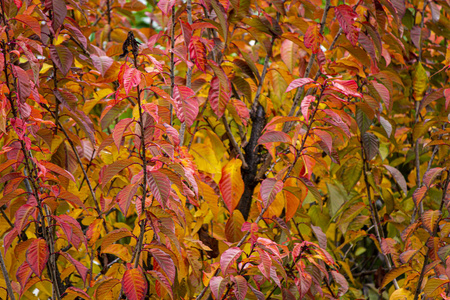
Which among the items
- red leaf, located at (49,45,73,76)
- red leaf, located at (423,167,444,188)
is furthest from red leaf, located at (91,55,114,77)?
red leaf, located at (423,167,444,188)

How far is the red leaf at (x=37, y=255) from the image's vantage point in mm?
1297

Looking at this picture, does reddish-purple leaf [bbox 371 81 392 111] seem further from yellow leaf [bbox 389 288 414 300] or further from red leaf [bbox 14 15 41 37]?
red leaf [bbox 14 15 41 37]

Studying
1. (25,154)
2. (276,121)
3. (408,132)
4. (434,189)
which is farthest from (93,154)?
(408,132)

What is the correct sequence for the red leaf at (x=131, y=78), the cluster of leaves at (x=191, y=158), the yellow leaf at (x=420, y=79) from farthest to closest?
the yellow leaf at (x=420, y=79) < the cluster of leaves at (x=191, y=158) < the red leaf at (x=131, y=78)

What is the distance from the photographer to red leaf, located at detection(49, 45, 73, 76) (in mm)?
1577

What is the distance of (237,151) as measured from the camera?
1979 millimetres

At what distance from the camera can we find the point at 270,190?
56.6 inches

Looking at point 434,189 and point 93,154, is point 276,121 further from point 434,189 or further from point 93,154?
point 434,189

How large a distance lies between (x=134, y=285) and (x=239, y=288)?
1.02 ft

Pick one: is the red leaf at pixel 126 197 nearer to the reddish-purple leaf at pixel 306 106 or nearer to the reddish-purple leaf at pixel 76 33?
the reddish-purple leaf at pixel 306 106

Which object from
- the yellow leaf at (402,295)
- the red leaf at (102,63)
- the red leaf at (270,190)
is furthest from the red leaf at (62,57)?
the yellow leaf at (402,295)

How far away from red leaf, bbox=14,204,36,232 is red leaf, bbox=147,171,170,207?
36 centimetres

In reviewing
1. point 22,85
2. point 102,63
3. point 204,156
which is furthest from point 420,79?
point 22,85

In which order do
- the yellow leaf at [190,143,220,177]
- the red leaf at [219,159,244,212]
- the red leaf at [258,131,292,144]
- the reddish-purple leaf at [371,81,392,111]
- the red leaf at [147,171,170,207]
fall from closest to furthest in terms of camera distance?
the red leaf at [147,171,170,207]
the red leaf at [258,131,292,144]
the red leaf at [219,159,244,212]
the reddish-purple leaf at [371,81,392,111]
the yellow leaf at [190,143,220,177]
